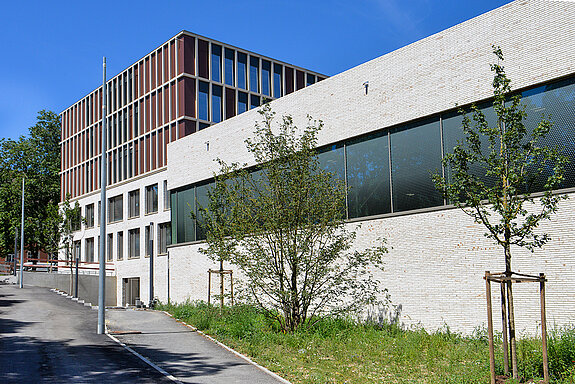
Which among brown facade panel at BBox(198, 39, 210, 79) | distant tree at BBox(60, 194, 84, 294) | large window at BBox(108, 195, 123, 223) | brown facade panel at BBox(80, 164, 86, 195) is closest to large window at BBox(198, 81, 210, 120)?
brown facade panel at BBox(198, 39, 210, 79)

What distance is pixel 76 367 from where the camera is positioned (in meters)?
13.5

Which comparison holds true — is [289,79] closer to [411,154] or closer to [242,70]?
[242,70]

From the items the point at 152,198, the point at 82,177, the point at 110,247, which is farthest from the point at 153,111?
the point at 82,177

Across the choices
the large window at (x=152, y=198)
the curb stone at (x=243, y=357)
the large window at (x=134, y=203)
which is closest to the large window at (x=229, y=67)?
the large window at (x=152, y=198)

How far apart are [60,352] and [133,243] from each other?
1008 inches

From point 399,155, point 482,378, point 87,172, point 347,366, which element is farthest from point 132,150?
point 482,378

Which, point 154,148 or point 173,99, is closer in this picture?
point 173,99

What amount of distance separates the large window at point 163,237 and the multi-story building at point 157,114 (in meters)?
0.06

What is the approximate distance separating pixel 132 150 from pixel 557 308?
112 feet

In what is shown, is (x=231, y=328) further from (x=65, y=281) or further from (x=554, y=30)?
(x=65, y=281)

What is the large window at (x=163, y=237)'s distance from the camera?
118 ft

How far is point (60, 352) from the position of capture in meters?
15.6

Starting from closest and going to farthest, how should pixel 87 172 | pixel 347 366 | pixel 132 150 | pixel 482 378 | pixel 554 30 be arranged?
1. pixel 482 378
2. pixel 347 366
3. pixel 554 30
4. pixel 132 150
5. pixel 87 172

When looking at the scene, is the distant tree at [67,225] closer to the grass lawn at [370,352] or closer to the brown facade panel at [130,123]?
the brown facade panel at [130,123]
